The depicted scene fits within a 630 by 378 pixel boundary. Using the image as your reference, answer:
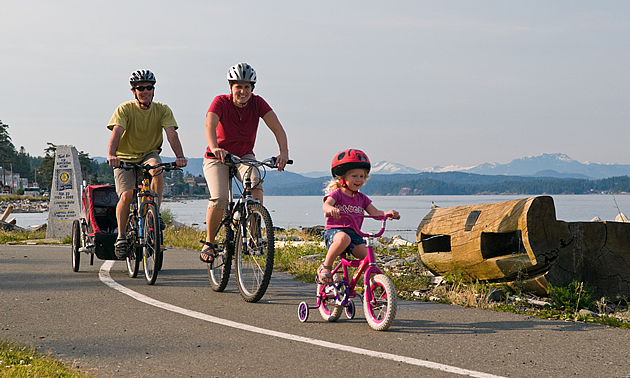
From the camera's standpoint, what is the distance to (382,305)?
4.88m

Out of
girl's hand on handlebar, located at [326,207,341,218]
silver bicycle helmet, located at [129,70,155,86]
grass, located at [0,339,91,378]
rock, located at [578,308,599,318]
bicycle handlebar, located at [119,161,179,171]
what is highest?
silver bicycle helmet, located at [129,70,155,86]

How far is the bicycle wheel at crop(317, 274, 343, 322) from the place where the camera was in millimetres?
5184

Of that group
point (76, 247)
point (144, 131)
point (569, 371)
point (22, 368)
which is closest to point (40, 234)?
point (76, 247)

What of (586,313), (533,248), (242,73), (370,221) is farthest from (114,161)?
(370,221)

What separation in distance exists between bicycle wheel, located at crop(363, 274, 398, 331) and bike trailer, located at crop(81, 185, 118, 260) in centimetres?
467

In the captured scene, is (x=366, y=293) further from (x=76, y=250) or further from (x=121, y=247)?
(x=76, y=250)

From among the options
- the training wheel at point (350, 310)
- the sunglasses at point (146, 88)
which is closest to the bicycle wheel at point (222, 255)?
the training wheel at point (350, 310)

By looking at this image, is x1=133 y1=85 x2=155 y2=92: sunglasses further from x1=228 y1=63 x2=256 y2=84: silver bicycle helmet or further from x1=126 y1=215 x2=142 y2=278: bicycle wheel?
x1=228 y1=63 x2=256 y2=84: silver bicycle helmet

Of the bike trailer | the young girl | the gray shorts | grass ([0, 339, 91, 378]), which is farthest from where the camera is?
the bike trailer

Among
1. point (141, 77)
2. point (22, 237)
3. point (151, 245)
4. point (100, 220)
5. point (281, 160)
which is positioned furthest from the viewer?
point (22, 237)

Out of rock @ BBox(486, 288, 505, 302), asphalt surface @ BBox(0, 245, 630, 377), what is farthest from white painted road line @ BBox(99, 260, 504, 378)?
rock @ BBox(486, 288, 505, 302)

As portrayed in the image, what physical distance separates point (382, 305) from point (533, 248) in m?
2.18

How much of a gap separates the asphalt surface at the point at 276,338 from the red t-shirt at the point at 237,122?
1.66m

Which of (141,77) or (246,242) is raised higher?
(141,77)
